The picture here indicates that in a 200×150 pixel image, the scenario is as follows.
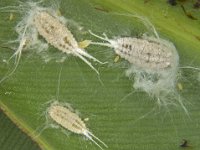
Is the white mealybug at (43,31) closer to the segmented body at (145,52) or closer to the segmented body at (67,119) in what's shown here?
the segmented body at (145,52)

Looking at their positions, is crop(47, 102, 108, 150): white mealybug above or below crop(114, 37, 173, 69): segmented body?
below

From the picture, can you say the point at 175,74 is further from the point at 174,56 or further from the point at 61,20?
the point at 61,20

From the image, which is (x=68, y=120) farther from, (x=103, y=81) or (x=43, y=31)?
(x=43, y=31)

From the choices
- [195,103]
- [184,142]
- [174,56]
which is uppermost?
[174,56]

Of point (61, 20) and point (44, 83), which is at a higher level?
point (61, 20)

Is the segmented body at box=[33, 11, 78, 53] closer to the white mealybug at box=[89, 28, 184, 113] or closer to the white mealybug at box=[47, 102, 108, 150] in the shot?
the white mealybug at box=[89, 28, 184, 113]

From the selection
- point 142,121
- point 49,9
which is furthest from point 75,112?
point 49,9

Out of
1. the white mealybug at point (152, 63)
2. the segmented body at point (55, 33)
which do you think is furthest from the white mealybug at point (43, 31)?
the white mealybug at point (152, 63)

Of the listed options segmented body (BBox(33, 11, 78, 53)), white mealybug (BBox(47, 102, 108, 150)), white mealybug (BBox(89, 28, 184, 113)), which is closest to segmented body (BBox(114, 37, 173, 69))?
white mealybug (BBox(89, 28, 184, 113))
